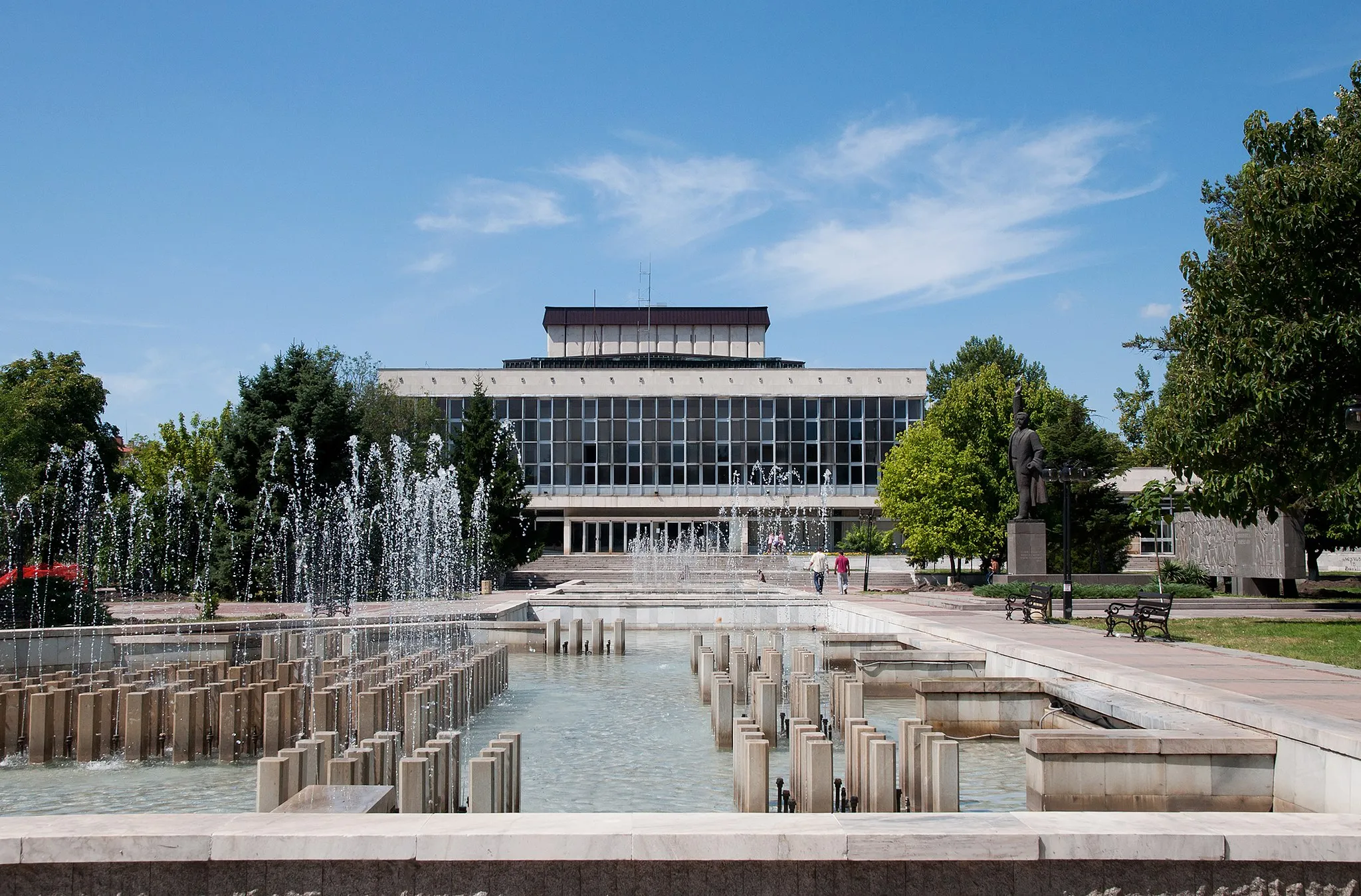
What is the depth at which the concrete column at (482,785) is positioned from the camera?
→ 711cm

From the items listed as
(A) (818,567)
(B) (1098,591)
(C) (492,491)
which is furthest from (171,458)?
(B) (1098,591)

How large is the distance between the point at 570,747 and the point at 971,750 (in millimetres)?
4130

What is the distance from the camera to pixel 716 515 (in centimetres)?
6869

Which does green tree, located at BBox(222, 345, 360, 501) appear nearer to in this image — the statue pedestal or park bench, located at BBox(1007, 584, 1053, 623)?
the statue pedestal

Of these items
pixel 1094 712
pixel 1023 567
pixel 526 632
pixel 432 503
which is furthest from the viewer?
pixel 432 503

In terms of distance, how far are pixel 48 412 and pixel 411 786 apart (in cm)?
4323

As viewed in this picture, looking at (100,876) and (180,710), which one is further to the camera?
(180,710)

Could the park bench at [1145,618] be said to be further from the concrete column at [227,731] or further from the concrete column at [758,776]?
the concrete column at [227,731]

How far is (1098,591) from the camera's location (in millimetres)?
28594

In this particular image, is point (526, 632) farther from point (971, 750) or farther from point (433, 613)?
point (971, 750)

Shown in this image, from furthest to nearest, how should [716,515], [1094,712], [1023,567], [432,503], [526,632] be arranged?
[716,515]
[432,503]
[1023,567]
[526,632]
[1094,712]

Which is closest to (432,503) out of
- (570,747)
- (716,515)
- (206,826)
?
(716,515)

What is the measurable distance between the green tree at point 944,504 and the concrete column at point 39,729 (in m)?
34.2

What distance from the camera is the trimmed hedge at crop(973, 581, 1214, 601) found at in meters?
27.8
